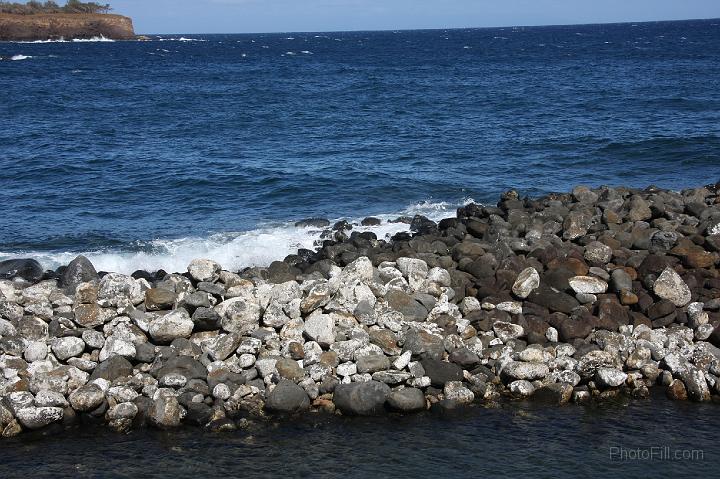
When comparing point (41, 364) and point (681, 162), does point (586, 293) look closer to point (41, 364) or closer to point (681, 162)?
point (41, 364)

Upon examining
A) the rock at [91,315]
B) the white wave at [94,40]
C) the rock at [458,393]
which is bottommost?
the rock at [458,393]

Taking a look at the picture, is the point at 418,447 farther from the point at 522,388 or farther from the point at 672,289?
the point at 672,289

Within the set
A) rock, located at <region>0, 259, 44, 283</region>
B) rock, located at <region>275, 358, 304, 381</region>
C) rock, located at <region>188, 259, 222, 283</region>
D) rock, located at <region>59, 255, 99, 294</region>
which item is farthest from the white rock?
rock, located at <region>0, 259, 44, 283</region>

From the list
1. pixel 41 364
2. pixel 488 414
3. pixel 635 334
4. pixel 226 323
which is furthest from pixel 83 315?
pixel 635 334

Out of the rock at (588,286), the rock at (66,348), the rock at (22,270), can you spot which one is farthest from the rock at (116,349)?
the rock at (588,286)

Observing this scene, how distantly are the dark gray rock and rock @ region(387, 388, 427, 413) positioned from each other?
1.20m

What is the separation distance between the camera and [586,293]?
45.4ft

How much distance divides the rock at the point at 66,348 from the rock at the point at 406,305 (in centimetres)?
483

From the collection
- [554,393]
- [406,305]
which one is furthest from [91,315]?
[554,393]

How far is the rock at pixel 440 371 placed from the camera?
1158 centimetres

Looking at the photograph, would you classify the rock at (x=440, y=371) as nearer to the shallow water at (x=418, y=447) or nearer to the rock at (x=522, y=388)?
the shallow water at (x=418, y=447)

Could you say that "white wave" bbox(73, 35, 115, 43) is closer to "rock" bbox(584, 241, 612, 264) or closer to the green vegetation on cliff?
the green vegetation on cliff

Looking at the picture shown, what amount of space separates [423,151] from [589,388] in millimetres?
21813

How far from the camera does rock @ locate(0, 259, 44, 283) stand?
17375mm
